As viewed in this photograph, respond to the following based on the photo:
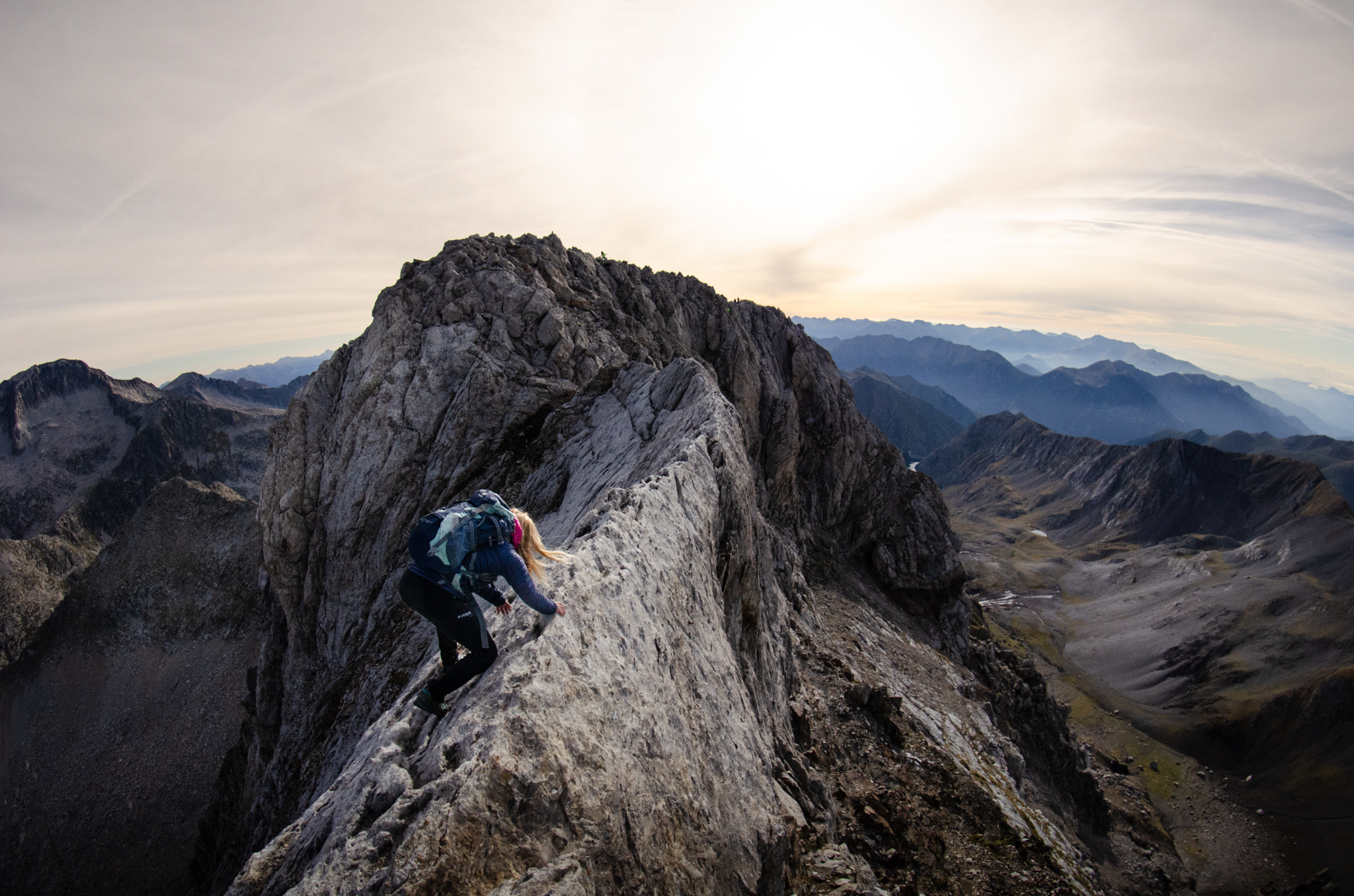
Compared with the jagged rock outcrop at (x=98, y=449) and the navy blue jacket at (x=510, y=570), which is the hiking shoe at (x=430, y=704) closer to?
the navy blue jacket at (x=510, y=570)

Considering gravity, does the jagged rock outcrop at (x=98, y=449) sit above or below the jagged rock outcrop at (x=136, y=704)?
above

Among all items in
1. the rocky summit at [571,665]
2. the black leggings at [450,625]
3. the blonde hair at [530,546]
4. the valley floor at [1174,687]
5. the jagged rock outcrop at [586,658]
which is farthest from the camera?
the valley floor at [1174,687]

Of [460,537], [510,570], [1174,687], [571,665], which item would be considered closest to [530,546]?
[510,570]

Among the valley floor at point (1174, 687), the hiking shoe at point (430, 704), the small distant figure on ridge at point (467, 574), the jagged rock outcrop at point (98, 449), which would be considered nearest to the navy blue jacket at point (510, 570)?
the small distant figure on ridge at point (467, 574)

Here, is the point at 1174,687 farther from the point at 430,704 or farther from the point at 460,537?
the point at 460,537

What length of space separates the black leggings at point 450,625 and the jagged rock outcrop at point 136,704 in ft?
164

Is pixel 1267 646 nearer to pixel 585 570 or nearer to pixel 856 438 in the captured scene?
pixel 856 438

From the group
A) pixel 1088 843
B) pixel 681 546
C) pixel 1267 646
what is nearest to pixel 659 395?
pixel 681 546

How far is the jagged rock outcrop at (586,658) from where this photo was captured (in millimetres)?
7309

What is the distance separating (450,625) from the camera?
856 centimetres

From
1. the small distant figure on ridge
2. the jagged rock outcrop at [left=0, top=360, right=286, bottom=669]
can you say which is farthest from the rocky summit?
the jagged rock outcrop at [left=0, top=360, right=286, bottom=669]

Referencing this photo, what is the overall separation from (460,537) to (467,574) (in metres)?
0.62

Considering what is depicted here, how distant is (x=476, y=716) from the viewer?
290 inches

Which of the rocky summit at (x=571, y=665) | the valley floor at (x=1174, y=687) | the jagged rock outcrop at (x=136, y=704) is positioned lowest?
the valley floor at (x=1174, y=687)
